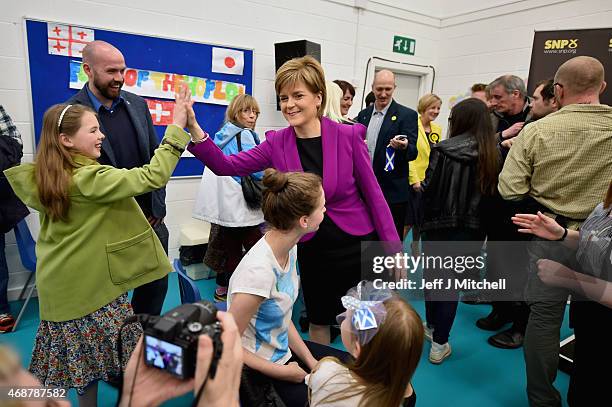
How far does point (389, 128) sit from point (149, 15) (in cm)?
215

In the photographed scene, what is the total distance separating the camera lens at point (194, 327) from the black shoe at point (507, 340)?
8.32 ft

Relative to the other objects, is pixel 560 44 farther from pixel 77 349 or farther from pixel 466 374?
pixel 77 349

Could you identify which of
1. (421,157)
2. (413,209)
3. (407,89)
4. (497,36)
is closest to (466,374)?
(413,209)

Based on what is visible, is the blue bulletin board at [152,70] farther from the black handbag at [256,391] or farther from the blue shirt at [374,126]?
the black handbag at [256,391]

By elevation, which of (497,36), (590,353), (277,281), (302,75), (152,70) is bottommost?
(590,353)

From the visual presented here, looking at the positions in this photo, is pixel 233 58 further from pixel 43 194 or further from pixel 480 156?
pixel 43 194

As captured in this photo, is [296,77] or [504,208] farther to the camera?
[504,208]

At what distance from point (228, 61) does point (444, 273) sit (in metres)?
2.64

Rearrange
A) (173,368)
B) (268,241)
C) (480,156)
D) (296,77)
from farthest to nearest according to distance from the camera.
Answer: (480,156), (296,77), (268,241), (173,368)

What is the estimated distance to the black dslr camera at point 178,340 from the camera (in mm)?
656

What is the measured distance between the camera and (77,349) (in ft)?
5.00

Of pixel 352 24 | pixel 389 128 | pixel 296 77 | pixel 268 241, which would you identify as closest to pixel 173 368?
pixel 268 241

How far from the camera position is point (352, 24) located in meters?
4.50

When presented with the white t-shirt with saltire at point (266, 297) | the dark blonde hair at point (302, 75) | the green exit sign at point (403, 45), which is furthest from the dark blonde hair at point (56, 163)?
the green exit sign at point (403, 45)
